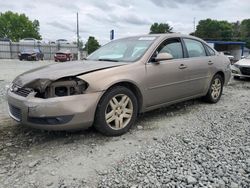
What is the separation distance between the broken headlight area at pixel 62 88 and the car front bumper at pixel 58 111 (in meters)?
0.08

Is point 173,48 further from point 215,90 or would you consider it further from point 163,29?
point 163,29

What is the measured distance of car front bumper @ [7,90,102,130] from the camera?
3377 millimetres

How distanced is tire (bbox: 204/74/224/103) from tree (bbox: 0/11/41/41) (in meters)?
77.1

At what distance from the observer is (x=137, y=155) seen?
331 centimetres

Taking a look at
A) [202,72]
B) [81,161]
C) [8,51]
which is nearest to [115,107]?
[81,161]

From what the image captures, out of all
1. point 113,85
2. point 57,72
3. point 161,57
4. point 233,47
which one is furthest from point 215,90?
point 233,47

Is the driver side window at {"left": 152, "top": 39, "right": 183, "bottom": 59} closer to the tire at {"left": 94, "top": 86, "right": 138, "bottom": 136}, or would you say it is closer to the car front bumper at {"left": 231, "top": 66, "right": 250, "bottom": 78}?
the tire at {"left": 94, "top": 86, "right": 138, "bottom": 136}

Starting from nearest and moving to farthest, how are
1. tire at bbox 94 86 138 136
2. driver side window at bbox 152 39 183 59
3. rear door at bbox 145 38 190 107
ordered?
tire at bbox 94 86 138 136 → rear door at bbox 145 38 190 107 → driver side window at bbox 152 39 183 59

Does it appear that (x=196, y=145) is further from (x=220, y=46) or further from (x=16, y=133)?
(x=220, y=46)

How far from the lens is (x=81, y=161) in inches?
125

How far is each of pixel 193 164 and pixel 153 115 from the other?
2.04 meters

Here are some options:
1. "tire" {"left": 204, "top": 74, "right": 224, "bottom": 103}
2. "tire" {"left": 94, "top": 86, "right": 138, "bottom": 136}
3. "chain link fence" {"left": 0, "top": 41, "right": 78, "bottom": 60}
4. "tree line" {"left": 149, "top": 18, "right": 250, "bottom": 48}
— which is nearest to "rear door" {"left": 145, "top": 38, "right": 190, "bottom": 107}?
"tire" {"left": 94, "top": 86, "right": 138, "bottom": 136}

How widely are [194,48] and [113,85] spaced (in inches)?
96.1

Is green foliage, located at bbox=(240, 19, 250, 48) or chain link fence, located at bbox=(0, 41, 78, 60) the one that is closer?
chain link fence, located at bbox=(0, 41, 78, 60)
